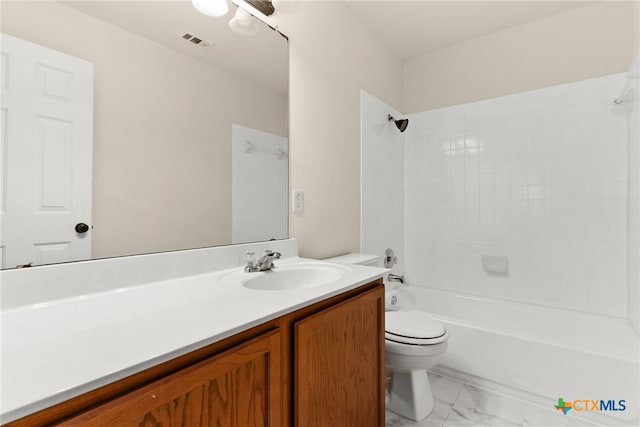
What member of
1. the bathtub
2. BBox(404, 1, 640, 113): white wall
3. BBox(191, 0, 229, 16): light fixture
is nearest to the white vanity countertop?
BBox(191, 0, 229, 16): light fixture

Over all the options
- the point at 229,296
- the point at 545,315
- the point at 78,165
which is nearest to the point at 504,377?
the point at 545,315

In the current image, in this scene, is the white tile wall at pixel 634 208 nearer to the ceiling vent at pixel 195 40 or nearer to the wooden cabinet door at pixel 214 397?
the wooden cabinet door at pixel 214 397

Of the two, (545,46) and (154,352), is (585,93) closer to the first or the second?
(545,46)

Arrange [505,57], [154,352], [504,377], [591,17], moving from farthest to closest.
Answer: [505,57]
[591,17]
[504,377]
[154,352]

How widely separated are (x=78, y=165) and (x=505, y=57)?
2.72 m

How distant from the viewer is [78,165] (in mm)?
887

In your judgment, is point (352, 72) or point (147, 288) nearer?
point (147, 288)

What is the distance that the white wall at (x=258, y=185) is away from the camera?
138 centimetres

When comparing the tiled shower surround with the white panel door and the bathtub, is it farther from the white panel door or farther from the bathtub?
the white panel door

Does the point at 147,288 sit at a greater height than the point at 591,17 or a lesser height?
lesser

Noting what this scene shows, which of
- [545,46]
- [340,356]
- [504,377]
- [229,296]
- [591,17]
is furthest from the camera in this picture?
[545,46]

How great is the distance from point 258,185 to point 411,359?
1119mm

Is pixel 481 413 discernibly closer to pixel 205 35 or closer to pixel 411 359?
pixel 411 359

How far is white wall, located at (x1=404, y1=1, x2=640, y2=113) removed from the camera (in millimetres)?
1952
